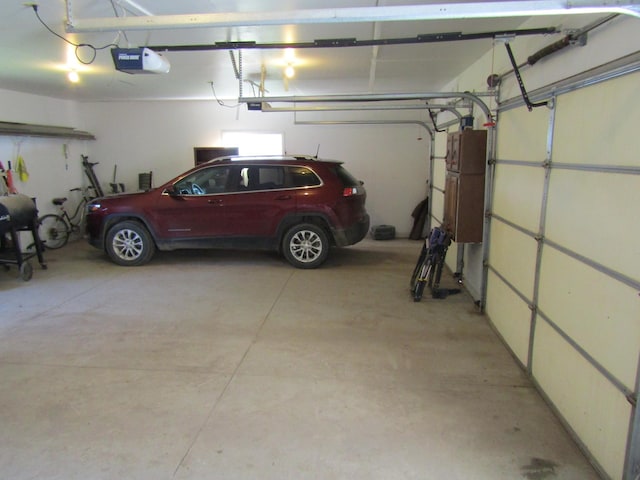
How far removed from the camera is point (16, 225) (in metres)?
5.69

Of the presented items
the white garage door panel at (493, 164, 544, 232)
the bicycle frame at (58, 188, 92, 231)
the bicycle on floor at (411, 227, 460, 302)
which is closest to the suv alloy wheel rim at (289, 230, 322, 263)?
the bicycle on floor at (411, 227, 460, 302)

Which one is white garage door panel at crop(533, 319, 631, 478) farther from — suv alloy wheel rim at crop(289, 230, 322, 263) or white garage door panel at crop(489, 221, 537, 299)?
suv alloy wheel rim at crop(289, 230, 322, 263)

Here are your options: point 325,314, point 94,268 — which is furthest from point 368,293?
point 94,268

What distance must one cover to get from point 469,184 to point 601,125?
2.19 meters

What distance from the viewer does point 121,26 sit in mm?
2512

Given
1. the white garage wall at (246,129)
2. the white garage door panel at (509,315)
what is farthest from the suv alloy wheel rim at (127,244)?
the white garage door panel at (509,315)

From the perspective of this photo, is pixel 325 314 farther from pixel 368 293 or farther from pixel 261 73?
pixel 261 73

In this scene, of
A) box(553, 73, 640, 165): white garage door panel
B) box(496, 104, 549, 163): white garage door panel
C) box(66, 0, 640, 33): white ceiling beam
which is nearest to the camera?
box(66, 0, 640, 33): white ceiling beam

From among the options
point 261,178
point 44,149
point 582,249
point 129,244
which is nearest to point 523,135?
point 582,249

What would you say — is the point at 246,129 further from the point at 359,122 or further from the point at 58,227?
the point at 58,227

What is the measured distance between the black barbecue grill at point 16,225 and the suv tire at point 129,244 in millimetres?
974

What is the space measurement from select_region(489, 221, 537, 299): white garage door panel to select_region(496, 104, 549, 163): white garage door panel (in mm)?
620

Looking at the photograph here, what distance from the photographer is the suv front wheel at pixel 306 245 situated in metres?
6.27

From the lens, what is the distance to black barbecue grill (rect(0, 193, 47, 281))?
5500 millimetres
